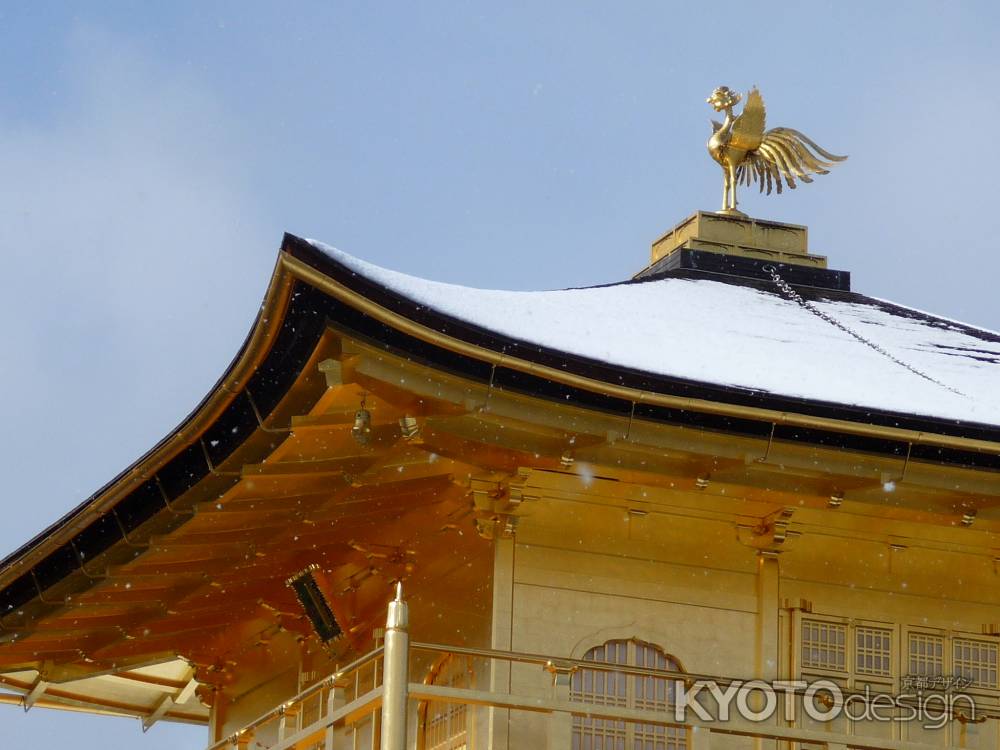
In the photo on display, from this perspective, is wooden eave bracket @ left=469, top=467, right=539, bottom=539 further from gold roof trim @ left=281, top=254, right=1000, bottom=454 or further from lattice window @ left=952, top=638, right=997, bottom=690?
lattice window @ left=952, top=638, right=997, bottom=690

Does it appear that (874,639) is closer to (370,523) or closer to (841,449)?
(841,449)

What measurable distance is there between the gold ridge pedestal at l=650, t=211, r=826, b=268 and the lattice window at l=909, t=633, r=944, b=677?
5.78 m

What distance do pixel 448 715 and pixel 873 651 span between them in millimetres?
3212

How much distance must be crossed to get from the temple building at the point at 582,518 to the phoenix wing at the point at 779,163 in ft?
14.7

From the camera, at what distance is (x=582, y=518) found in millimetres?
14164

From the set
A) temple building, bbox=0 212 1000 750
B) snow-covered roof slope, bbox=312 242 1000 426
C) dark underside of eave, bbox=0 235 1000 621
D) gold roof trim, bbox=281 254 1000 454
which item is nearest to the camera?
gold roof trim, bbox=281 254 1000 454

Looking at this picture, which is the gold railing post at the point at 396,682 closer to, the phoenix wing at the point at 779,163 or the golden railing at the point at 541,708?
the golden railing at the point at 541,708

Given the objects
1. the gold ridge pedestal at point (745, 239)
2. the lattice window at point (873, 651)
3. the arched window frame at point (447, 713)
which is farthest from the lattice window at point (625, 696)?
the gold ridge pedestal at point (745, 239)

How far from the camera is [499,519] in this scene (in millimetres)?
13867

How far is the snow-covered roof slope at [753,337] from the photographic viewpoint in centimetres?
1323

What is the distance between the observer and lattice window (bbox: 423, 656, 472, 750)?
553 inches

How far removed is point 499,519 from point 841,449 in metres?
2.46

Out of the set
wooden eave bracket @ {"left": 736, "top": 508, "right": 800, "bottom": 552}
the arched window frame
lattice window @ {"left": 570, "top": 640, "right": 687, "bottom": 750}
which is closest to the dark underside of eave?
wooden eave bracket @ {"left": 736, "top": 508, "right": 800, "bottom": 552}

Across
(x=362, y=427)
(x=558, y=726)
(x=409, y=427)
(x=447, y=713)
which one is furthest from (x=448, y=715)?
(x=362, y=427)
